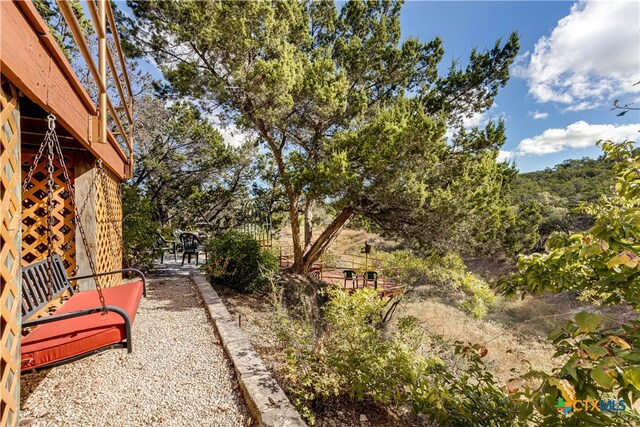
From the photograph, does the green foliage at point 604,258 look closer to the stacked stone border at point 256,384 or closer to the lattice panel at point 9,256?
the stacked stone border at point 256,384

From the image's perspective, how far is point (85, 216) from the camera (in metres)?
4.20

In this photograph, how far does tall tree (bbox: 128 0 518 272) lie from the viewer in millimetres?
6422

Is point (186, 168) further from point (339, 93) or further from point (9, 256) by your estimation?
point (9, 256)

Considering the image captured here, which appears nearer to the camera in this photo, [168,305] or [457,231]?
[168,305]

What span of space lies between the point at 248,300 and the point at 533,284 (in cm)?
516

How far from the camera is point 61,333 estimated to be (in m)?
2.07

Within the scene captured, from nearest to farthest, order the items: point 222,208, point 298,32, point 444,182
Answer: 1. point 444,182
2. point 298,32
3. point 222,208

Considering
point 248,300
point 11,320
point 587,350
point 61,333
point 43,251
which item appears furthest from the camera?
point 248,300

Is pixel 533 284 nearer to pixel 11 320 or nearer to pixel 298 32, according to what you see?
pixel 11 320

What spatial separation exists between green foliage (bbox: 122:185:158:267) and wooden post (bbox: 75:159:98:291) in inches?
93.0

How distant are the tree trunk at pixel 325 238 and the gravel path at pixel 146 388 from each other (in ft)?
17.3

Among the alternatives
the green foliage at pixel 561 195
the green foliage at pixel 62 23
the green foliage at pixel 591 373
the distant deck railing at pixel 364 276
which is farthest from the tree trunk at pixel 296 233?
the green foliage at pixel 561 195

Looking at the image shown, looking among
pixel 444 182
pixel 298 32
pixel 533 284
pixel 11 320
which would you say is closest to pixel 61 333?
pixel 11 320

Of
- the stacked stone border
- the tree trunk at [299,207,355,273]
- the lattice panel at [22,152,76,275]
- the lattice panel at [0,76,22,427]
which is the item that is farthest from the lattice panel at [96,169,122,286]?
the tree trunk at [299,207,355,273]
